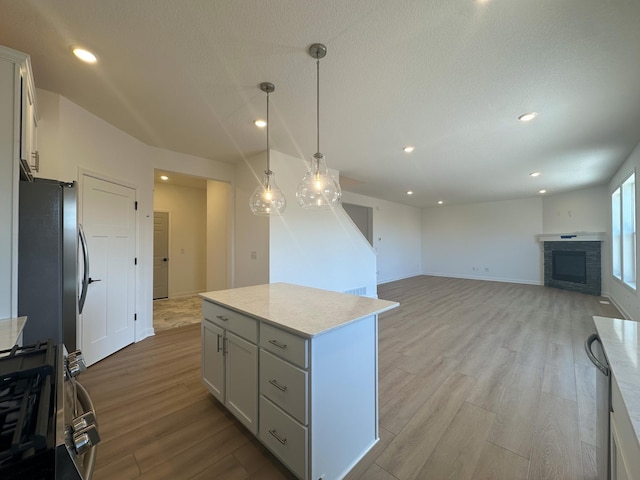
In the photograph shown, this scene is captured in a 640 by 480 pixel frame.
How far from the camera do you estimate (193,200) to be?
620 cm

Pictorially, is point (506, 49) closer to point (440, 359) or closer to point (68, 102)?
point (440, 359)

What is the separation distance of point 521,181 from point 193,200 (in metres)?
7.61

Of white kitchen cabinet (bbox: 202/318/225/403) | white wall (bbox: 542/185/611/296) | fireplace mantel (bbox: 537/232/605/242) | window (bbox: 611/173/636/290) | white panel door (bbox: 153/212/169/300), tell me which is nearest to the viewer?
white kitchen cabinet (bbox: 202/318/225/403)

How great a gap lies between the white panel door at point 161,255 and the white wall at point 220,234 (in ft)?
5.25

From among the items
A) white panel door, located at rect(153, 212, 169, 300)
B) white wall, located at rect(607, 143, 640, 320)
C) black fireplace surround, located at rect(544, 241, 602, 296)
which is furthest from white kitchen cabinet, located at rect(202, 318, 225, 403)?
black fireplace surround, located at rect(544, 241, 602, 296)

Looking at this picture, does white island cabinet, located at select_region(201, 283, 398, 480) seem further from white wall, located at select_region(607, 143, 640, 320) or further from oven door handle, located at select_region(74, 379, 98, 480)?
white wall, located at select_region(607, 143, 640, 320)

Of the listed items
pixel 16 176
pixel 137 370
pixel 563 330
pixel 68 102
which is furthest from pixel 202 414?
pixel 563 330

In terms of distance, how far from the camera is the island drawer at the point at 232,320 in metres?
1.59

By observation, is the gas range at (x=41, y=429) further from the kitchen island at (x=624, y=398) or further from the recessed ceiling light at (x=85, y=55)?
the recessed ceiling light at (x=85, y=55)

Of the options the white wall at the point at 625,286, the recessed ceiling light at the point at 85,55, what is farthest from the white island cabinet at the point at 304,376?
the white wall at the point at 625,286

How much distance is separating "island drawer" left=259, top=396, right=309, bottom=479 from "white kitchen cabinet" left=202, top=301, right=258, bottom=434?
10 cm

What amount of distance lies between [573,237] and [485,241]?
84.3 inches

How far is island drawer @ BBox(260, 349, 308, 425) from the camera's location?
1285mm

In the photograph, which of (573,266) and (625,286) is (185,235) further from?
(573,266)
